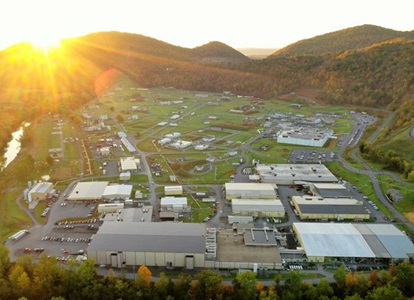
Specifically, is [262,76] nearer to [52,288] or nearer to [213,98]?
[213,98]

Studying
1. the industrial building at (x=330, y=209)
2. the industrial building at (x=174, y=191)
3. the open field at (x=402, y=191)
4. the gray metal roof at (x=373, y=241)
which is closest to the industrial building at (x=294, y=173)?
the open field at (x=402, y=191)

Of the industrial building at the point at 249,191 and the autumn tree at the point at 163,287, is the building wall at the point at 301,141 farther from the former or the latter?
the autumn tree at the point at 163,287

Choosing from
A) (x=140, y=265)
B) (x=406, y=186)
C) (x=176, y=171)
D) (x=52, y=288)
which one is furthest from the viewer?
(x=176, y=171)

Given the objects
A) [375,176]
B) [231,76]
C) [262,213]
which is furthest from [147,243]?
[231,76]

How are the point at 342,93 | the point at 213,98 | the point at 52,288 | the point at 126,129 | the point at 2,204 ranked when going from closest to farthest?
the point at 52,288 → the point at 2,204 → the point at 126,129 → the point at 342,93 → the point at 213,98

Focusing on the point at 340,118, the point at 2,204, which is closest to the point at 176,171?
the point at 2,204

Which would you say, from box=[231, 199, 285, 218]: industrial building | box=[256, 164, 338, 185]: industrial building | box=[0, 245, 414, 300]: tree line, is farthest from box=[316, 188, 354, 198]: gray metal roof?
box=[0, 245, 414, 300]: tree line

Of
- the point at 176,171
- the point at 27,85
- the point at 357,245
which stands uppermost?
the point at 357,245
